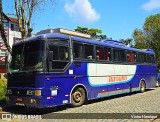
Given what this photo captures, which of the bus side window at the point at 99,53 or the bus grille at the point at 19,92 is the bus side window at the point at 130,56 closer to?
the bus side window at the point at 99,53

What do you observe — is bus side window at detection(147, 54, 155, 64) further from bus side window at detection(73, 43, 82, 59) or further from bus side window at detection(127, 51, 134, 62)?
bus side window at detection(73, 43, 82, 59)

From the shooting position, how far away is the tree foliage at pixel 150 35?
175 feet

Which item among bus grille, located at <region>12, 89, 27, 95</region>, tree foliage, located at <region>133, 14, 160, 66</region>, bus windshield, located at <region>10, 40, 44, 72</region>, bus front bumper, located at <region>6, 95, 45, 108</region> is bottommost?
bus front bumper, located at <region>6, 95, 45, 108</region>

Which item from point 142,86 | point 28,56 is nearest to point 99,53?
point 28,56

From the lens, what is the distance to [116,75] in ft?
59.4

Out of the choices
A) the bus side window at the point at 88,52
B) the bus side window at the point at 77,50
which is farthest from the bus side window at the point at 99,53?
the bus side window at the point at 77,50

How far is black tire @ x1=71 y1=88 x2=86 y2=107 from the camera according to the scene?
14078mm

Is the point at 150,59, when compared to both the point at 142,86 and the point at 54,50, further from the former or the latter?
the point at 54,50

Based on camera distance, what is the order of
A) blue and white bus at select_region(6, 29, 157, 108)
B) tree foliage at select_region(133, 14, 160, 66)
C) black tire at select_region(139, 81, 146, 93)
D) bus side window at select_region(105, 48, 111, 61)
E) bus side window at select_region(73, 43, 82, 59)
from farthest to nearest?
tree foliage at select_region(133, 14, 160, 66), black tire at select_region(139, 81, 146, 93), bus side window at select_region(105, 48, 111, 61), bus side window at select_region(73, 43, 82, 59), blue and white bus at select_region(6, 29, 157, 108)

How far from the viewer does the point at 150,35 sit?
5509 cm

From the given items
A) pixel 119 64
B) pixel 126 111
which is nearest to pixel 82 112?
pixel 126 111

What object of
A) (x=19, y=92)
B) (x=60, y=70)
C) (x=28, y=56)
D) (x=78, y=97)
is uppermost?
(x=28, y=56)

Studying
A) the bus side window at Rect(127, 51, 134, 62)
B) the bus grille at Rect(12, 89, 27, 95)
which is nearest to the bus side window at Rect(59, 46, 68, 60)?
the bus grille at Rect(12, 89, 27, 95)

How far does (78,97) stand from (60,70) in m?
1.91
